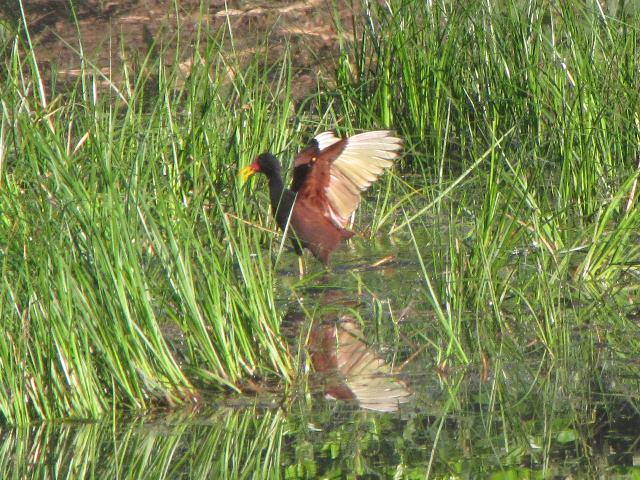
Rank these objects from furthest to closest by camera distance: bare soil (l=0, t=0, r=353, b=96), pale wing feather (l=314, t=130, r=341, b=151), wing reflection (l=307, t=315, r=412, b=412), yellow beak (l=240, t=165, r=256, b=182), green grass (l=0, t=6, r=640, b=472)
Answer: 1. bare soil (l=0, t=0, r=353, b=96)
2. pale wing feather (l=314, t=130, r=341, b=151)
3. yellow beak (l=240, t=165, r=256, b=182)
4. wing reflection (l=307, t=315, r=412, b=412)
5. green grass (l=0, t=6, r=640, b=472)

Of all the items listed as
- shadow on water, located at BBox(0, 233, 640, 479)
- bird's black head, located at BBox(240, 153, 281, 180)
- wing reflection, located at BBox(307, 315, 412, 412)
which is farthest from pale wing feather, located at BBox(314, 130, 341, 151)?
shadow on water, located at BBox(0, 233, 640, 479)

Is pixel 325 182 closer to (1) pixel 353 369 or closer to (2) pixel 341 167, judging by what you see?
(2) pixel 341 167

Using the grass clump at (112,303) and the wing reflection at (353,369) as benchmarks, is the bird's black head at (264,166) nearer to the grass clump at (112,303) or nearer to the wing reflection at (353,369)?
the wing reflection at (353,369)

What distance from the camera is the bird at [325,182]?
5.61m

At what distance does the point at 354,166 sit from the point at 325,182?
6.6 inches

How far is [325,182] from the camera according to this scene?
5.77m

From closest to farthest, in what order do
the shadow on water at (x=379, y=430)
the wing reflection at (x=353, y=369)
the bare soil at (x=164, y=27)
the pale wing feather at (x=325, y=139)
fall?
the shadow on water at (x=379, y=430), the wing reflection at (x=353, y=369), the pale wing feather at (x=325, y=139), the bare soil at (x=164, y=27)

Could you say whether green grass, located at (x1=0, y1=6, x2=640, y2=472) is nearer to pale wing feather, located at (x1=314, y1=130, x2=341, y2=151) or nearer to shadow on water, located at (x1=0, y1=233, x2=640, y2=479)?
shadow on water, located at (x1=0, y1=233, x2=640, y2=479)

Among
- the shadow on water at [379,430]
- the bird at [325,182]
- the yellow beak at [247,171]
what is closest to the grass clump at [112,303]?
the shadow on water at [379,430]

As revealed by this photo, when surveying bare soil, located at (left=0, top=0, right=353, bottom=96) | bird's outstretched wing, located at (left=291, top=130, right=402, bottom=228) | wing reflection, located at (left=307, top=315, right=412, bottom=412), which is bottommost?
wing reflection, located at (left=307, top=315, right=412, bottom=412)

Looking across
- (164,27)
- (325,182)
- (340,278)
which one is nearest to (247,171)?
(325,182)

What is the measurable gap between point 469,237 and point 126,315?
6.54ft

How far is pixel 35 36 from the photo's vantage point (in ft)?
27.2

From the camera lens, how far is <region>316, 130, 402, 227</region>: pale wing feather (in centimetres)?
559
